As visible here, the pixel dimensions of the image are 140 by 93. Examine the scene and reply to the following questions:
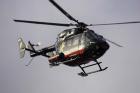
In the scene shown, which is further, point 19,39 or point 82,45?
point 19,39

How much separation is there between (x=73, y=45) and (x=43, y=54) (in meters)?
6.91

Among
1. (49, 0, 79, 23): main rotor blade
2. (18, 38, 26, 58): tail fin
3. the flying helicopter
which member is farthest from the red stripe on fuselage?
(18, 38, 26, 58): tail fin

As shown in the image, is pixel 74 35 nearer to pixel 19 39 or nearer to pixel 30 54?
pixel 30 54

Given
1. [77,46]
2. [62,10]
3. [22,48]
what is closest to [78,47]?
[77,46]

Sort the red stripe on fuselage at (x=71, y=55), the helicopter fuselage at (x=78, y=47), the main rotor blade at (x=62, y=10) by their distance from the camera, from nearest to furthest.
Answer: the main rotor blade at (x=62, y=10)
the helicopter fuselage at (x=78, y=47)
the red stripe on fuselage at (x=71, y=55)

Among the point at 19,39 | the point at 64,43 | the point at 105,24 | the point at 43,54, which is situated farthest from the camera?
the point at 19,39

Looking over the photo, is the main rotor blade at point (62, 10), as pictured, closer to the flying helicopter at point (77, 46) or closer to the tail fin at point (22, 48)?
the flying helicopter at point (77, 46)

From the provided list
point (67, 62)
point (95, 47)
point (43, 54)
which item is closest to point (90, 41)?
point (95, 47)

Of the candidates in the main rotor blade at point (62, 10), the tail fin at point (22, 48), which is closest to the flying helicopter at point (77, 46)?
the main rotor blade at point (62, 10)

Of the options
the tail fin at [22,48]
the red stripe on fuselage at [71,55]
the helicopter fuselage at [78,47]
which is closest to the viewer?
the helicopter fuselage at [78,47]

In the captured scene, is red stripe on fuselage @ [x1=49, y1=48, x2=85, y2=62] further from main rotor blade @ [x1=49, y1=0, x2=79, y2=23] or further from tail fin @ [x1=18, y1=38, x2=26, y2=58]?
tail fin @ [x1=18, y1=38, x2=26, y2=58]

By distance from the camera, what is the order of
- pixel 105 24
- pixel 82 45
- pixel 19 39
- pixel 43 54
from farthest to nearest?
pixel 19 39 < pixel 43 54 < pixel 82 45 < pixel 105 24

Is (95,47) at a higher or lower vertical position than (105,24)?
lower

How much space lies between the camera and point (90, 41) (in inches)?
1420
